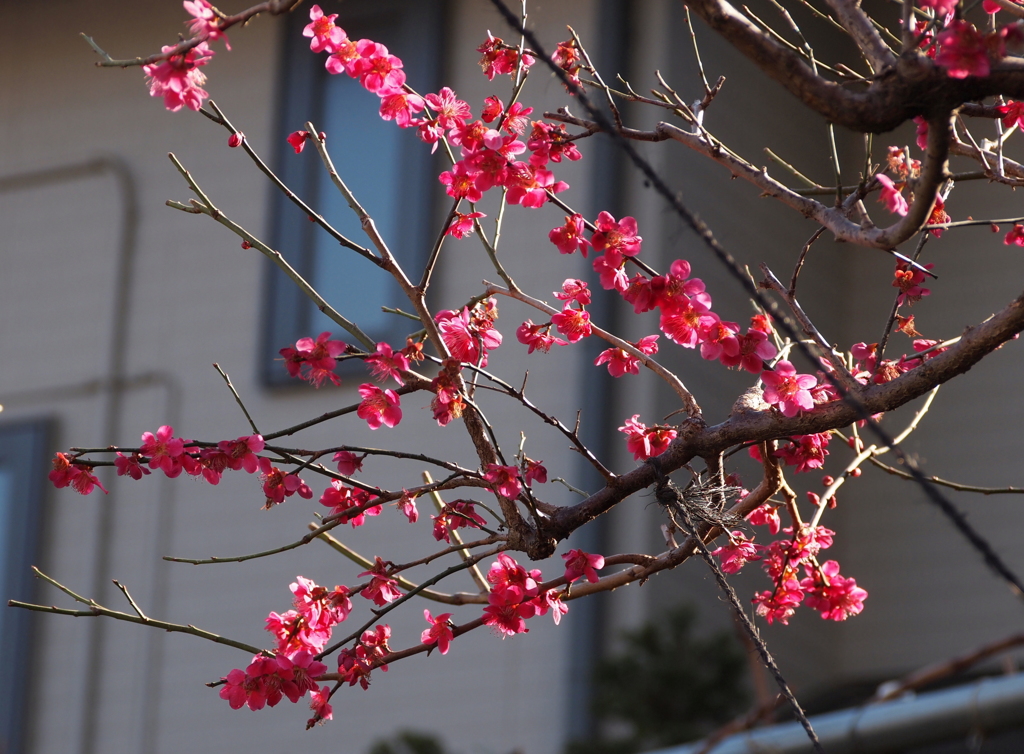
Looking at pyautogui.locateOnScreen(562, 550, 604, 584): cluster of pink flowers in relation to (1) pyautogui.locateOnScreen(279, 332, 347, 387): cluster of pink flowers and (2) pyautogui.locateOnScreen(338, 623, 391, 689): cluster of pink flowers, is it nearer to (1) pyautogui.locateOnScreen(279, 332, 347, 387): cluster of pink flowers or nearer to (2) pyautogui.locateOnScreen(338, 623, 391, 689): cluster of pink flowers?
(2) pyautogui.locateOnScreen(338, 623, 391, 689): cluster of pink flowers

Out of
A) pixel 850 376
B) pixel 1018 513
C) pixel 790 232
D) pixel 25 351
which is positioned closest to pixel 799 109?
pixel 790 232

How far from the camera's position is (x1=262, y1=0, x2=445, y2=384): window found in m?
5.80

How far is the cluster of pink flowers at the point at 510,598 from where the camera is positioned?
2.20 meters

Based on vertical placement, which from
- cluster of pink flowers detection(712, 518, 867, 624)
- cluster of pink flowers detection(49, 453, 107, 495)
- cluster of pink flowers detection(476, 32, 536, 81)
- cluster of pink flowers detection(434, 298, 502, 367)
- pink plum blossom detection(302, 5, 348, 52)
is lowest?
cluster of pink flowers detection(712, 518, 867, 624)

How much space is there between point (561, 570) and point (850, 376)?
3.18 m

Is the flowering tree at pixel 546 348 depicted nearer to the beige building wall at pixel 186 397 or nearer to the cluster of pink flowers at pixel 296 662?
the cluster of pink flowers at pixel 296 662

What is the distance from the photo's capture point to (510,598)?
221cm

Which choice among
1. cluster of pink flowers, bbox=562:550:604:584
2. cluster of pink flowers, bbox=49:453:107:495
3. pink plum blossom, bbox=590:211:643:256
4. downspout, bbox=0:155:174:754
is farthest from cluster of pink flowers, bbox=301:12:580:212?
downspout, bbox=0:155:174:754

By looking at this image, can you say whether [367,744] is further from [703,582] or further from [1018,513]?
[1018,513]

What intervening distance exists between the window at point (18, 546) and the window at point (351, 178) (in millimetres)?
1247

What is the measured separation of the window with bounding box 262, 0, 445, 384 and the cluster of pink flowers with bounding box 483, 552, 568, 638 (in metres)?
3.52

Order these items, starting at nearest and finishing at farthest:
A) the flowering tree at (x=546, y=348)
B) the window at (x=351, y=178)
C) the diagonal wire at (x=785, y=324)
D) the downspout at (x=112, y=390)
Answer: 1. the diagonal wire at (x=785, y=324)
2. the flowering tree at (x=546, y=348)
3. the window at (x=351, y=178)
4. the downspout at (x=112, y=390)

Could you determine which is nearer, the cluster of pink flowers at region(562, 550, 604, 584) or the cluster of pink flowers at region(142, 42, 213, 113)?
the cluster of pink flowers at region(142, 42, 213, 113)

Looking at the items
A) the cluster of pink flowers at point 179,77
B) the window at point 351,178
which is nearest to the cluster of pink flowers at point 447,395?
the cluster of pink flowers at point 179,77
